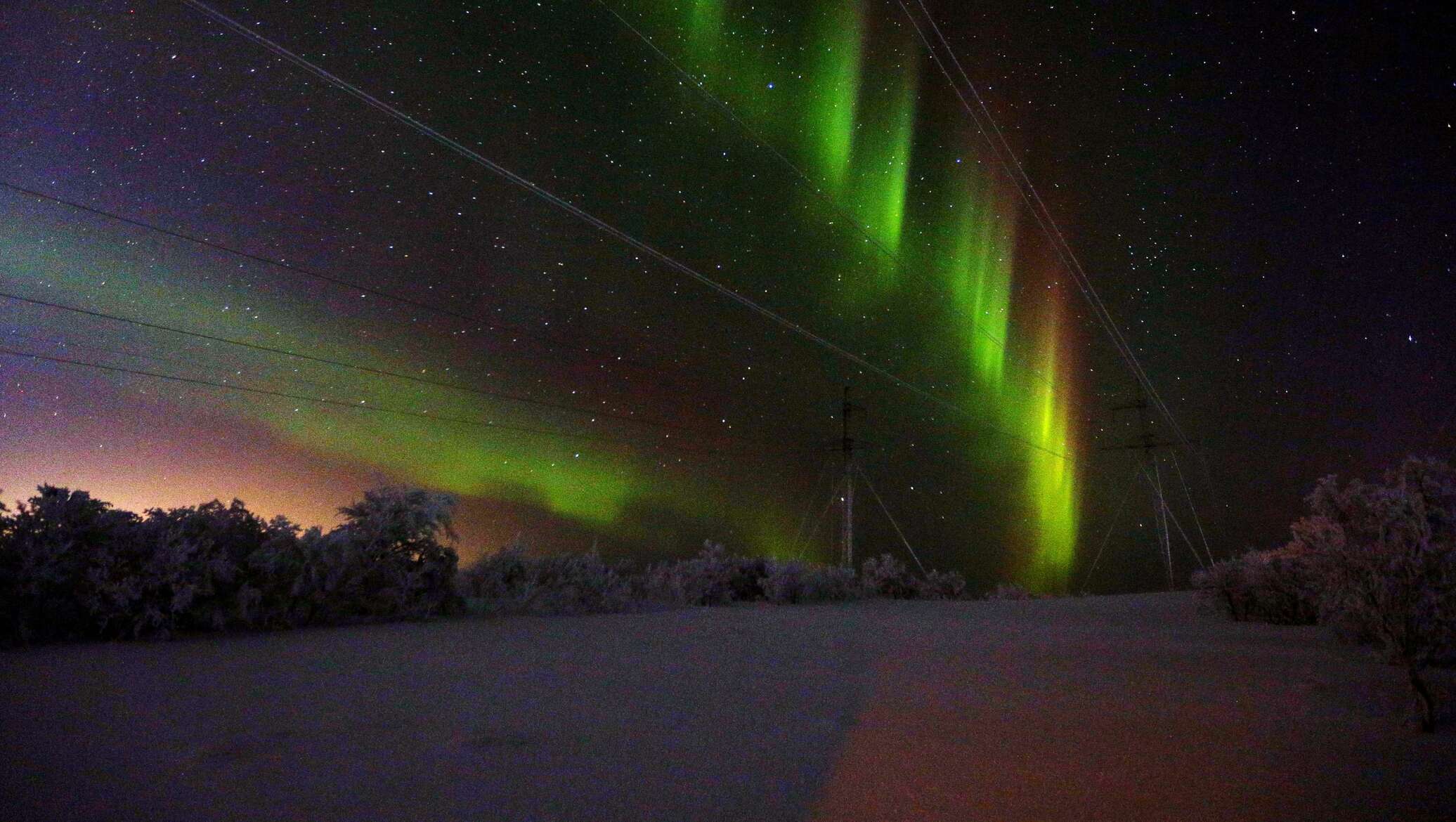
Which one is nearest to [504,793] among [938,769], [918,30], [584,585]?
[938,769]

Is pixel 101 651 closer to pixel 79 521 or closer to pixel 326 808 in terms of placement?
pixel 79 521

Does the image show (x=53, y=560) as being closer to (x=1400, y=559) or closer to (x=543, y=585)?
(x=543, y=585)

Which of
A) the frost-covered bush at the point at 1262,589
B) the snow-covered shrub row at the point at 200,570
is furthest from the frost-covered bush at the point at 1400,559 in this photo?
the snow-covered shrub row at the point at 200,570

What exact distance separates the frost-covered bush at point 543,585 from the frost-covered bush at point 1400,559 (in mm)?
7208

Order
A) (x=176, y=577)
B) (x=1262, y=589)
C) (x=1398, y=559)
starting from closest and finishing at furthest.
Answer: (x=1398, y=559) < (x=176, y=577) < (x=1262, y=589)

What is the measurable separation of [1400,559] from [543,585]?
830cm

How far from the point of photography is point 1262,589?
8781 millimetres

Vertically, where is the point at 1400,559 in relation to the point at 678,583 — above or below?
above

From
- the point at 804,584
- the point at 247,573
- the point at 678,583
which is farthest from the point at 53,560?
the point at 804,584

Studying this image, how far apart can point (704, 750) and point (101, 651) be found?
4.56m

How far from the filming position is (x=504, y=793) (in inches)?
93.5

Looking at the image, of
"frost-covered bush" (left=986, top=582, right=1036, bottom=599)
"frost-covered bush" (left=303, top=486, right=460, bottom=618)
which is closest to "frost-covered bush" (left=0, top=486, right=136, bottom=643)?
"frost-covered bush" (left=303, top=486, right=460, bottom=618)

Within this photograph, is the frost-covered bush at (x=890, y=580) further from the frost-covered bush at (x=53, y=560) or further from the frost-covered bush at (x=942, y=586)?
the frost-covered bush at (x=53, y=560)

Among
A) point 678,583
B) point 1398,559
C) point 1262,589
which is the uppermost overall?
point 1398,559
